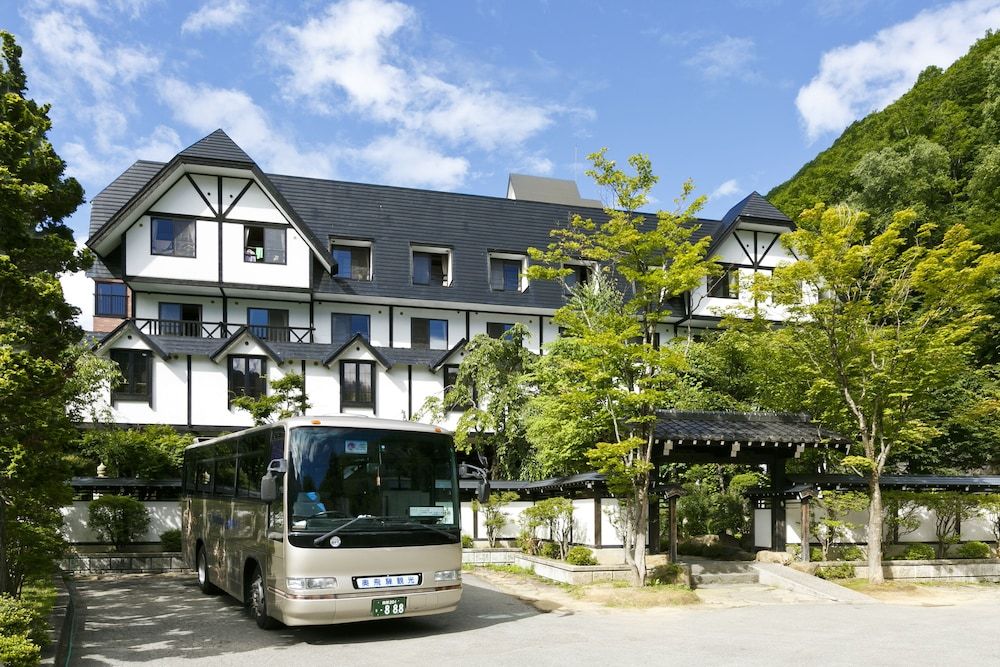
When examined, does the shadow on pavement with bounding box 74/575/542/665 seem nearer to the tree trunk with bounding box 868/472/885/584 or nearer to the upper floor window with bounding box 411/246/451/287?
the tree trunk with bounding box 868/472/885/584

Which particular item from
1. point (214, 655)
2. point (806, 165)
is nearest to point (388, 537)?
point (214, 655)

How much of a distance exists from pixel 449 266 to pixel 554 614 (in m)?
20.9

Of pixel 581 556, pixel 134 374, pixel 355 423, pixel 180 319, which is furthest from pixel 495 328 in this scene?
pixel 355 423

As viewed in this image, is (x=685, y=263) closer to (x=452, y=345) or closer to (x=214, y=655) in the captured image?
(x=214, y=655)

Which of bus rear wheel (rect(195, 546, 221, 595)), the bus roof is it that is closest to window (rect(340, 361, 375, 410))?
bus rear wheel (rect(195, 546, 221, 595))

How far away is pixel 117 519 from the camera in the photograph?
1898cm

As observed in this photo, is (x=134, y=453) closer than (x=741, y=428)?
No

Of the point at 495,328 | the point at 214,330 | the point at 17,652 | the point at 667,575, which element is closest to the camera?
the point at 17,652

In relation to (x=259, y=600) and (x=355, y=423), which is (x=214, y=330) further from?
(x=355, y=423)

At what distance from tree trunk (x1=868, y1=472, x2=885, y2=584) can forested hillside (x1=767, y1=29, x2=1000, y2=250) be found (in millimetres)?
20564

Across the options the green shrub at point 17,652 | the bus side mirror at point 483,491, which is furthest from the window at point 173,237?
the green shrub at point 17,652

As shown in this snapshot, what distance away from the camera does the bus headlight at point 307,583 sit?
369 inches

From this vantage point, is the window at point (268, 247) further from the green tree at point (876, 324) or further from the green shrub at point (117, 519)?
the green tree at point (876, 324)

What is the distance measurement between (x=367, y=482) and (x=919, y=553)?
575 inches
